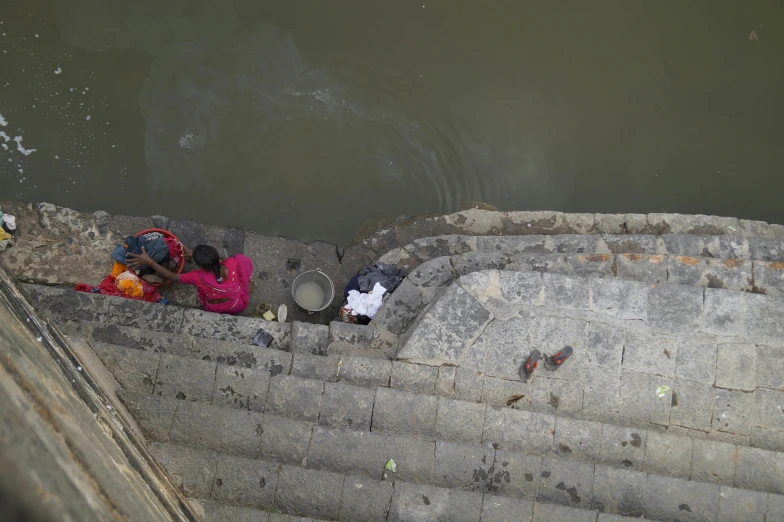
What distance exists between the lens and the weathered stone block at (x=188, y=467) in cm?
445

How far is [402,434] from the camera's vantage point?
479cm

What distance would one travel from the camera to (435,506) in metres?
4.42

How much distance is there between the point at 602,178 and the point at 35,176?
6798 millimetres

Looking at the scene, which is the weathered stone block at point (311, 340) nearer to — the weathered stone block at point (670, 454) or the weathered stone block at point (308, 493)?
the weathered stone block at point (308, 493)

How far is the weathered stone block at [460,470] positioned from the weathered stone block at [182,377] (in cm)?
194

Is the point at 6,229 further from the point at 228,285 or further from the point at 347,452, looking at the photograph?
the point at 347,452

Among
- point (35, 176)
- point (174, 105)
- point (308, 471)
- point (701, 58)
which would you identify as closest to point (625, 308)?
point (308, 471)

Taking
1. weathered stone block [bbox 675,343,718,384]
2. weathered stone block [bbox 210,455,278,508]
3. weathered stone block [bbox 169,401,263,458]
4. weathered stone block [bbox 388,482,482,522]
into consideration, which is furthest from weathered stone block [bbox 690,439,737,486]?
weathered stone block [bbox 169,401,263,458]

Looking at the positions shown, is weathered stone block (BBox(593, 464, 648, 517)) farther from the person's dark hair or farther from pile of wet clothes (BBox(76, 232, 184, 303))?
pile of wet clothes (BBox(76, 232, 184, 303))

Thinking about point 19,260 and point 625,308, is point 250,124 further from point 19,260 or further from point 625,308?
point 625,308

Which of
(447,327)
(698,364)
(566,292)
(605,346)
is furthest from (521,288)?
(698,364)

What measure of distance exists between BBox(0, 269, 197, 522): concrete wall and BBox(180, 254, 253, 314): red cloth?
4.34ft

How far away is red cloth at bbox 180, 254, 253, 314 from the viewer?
17.6 ft

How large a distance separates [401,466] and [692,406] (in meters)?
2.48
